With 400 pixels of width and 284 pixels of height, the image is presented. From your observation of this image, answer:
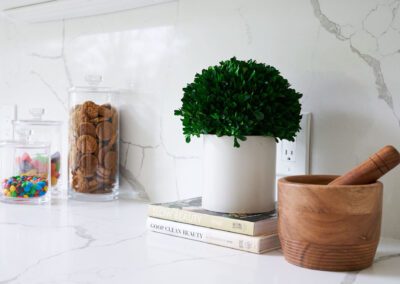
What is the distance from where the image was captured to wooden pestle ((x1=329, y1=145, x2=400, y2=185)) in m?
0.77

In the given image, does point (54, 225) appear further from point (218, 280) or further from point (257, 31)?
point (257, 31)

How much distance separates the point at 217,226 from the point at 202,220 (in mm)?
34

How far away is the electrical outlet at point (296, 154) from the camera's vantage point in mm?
1087

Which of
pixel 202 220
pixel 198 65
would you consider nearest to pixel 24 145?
pixel 198 65

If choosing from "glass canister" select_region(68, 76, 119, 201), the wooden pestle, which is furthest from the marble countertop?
"glass canister" select_region(68, 76, 119, 201)

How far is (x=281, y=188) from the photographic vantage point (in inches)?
32.2

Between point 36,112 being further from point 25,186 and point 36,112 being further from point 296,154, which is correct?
point 296,154

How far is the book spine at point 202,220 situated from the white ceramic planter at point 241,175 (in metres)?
Result: 0.05

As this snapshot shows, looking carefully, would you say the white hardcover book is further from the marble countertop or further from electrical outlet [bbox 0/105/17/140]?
electrical outlet [bbox 0/105/17/140]

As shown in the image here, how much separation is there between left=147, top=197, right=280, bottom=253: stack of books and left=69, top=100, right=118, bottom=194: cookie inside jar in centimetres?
38

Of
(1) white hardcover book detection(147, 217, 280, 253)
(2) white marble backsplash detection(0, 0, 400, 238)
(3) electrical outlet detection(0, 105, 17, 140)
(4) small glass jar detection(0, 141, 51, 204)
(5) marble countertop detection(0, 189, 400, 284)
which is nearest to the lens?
(5) marble countertop detection(0, 189, 400, 284)

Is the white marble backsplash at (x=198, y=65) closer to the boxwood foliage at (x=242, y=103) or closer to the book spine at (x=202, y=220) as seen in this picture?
the boxwood foliage at (x=242, y=103)

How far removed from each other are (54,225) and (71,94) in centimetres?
46

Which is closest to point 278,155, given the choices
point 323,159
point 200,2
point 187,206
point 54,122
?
point 323,159
